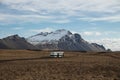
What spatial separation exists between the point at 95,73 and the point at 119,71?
3.90 m

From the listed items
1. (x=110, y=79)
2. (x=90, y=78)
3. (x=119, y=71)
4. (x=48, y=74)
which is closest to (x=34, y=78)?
(x=48, y=74)

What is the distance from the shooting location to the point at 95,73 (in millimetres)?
38844

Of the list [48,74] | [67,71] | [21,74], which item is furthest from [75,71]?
[21,74]

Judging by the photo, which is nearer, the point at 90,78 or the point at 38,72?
the point at 90,78

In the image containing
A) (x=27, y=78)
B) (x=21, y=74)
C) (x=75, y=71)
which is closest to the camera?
(x=27, y=78)

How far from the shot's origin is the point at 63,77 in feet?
116

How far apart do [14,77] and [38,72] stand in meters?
4.96

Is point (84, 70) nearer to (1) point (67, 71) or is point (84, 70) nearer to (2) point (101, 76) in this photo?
(1) point (67, 71)

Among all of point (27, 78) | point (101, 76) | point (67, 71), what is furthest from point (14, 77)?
point (101, 76)

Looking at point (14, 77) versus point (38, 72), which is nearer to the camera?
point (14, 77)

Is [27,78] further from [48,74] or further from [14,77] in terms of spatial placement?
[48,74]

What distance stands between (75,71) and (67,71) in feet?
3.76

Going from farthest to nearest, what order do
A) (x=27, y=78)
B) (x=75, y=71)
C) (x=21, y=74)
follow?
(x=75, y=71), (x=21, y=74), (x=27, y=78)

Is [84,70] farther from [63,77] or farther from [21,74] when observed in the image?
[21,74]
